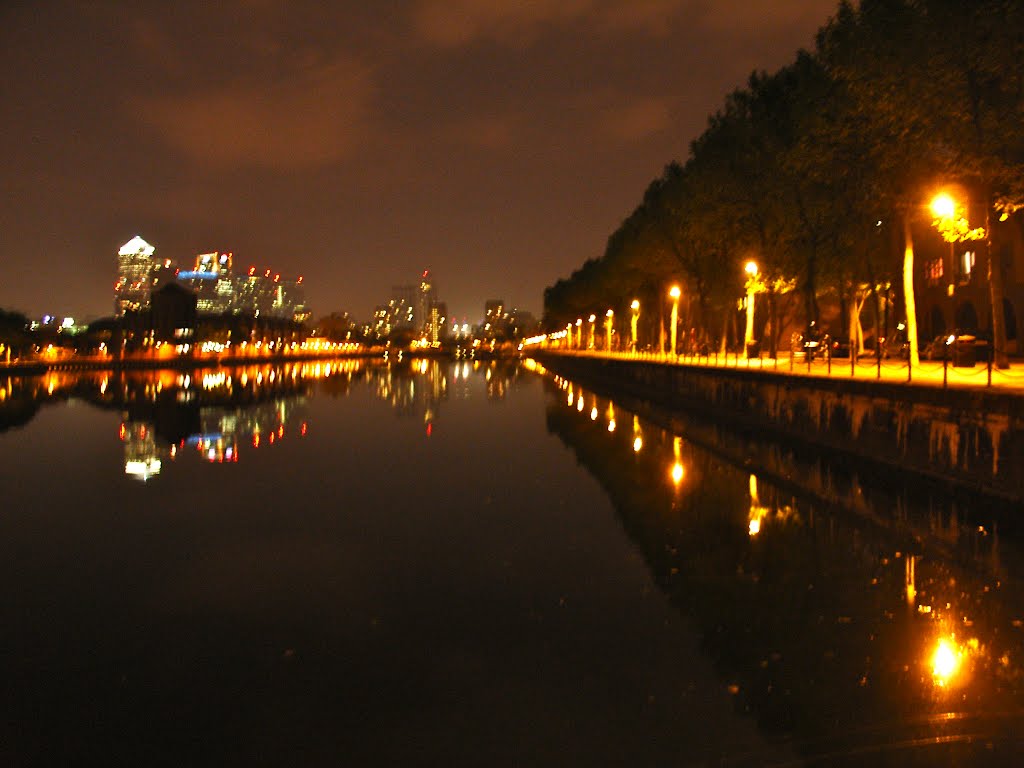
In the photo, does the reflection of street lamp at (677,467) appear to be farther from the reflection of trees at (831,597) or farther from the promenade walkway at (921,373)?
the promenade walkway at (921,373)

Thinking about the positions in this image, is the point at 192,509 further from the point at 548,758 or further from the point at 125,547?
the point at 548,758

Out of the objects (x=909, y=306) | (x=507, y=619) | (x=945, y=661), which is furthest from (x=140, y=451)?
(x=909, y=306)

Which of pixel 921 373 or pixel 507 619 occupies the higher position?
pixel 921 373

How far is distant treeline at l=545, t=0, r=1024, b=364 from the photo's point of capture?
2489cm

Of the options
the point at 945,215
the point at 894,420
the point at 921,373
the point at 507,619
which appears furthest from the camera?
the point at 921,373

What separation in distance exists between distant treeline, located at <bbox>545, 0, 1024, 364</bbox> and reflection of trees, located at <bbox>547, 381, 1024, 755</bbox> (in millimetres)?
12494

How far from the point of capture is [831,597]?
10.4m

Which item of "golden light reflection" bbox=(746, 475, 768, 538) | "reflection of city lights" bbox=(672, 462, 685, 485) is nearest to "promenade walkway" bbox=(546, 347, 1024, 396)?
"golden light reflection" bbox=(746, 475, 768, 538)

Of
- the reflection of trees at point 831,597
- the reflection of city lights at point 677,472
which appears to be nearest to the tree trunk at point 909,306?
the reflection of city lights at point 677,472

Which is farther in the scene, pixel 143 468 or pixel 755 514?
pixel 143 468

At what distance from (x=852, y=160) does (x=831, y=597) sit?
26558 millimetres

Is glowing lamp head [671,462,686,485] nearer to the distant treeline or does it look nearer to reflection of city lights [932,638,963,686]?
reflection of city lights [932,638,963,686]

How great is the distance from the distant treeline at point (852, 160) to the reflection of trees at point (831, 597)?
12494 mm

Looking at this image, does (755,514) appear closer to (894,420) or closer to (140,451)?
(894,420)
